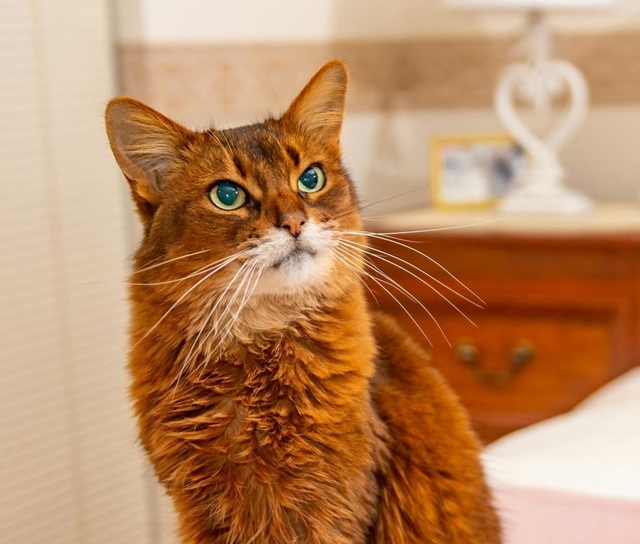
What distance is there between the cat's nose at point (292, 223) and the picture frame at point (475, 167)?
6.66 feet

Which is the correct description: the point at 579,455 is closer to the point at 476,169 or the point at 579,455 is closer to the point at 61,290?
the point at 61,290

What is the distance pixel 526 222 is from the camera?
2.48m

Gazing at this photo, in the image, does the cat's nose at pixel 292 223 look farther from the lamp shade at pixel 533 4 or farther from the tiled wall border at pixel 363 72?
the lamp shade at pixel 533 4

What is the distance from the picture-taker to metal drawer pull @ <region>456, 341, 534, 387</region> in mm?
2434

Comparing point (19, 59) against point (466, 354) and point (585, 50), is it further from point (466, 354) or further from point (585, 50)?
point (585, 50)

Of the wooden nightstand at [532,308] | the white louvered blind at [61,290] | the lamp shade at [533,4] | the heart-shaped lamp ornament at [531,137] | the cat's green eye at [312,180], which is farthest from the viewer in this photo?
the heart-shaped lamp ornament at [531,137]

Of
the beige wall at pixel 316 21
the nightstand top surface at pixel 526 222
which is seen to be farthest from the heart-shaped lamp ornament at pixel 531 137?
the beige wall at pixel 316 21

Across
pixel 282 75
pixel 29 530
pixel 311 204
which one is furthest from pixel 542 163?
pixel 311 204

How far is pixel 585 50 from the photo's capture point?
9.66ft

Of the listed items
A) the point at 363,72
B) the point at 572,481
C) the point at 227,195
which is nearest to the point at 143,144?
the point at 227,195

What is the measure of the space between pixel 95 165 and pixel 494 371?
1155 millimetres

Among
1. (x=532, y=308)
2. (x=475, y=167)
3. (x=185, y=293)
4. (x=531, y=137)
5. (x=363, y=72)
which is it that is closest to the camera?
(x=185, y=293)

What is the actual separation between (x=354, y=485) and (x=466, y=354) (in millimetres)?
1689

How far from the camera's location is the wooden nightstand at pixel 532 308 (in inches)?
92.3
